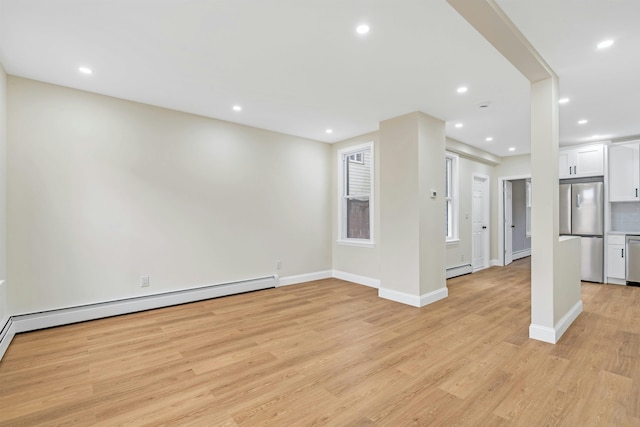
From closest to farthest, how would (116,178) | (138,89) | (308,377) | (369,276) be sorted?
(308,377) → (138,89) → (116,178) → (369,276)

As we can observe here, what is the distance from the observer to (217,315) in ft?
11.9

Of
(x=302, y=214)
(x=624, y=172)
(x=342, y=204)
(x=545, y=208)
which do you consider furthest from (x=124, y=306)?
(x=624, y=172)

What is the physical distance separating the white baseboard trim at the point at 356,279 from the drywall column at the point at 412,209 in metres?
0.59

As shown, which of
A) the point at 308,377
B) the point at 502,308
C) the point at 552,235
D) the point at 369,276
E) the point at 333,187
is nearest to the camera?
the point at 308,377

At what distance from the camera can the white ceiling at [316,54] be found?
2066mm

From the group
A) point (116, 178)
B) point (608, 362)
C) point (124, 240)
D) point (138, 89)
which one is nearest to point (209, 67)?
Result: point (138, 89)

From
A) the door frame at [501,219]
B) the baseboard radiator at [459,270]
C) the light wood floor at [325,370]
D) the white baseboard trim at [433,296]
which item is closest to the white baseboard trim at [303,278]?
the light wood floor at [325,370]

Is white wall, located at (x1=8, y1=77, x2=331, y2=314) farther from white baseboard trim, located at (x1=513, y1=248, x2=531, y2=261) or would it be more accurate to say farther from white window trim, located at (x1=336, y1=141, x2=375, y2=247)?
white baseboard trim, located at (x1=513, y1=248, x2=531, y2=261)

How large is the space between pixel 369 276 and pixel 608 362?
310cm

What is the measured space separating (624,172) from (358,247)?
195 inches

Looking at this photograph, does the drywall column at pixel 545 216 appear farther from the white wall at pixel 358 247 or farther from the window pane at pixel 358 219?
the window pane at pixel 358 219

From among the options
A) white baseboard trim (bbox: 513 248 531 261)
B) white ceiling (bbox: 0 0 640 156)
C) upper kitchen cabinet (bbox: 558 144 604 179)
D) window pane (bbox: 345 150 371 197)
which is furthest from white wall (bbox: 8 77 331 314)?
white baseboard trim (bbox: 513 248 531 261)

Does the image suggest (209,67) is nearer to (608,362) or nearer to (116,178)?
(116,178)

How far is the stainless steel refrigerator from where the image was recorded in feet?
17.4
